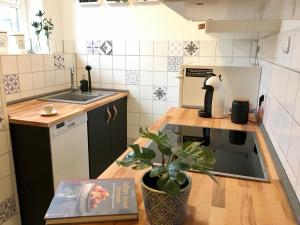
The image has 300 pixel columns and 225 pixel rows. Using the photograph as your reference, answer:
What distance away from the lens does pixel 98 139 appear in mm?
2260

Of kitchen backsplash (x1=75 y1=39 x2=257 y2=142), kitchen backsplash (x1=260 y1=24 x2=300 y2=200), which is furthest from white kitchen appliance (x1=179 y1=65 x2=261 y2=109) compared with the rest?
kitchen backsplash (x1=260 y1=24 x2=300 y2=200)

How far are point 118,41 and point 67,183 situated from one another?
2019 mm

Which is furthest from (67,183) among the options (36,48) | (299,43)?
(36,48)

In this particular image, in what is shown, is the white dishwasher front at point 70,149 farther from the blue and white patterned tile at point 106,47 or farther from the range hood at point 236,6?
the range hood at point 236,6

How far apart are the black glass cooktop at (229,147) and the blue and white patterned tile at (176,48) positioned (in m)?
1.07

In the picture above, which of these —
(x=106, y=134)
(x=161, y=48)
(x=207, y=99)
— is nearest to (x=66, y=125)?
(x=106, y=134)

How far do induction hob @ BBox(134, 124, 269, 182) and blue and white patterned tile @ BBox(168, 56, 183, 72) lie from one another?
1018 mm

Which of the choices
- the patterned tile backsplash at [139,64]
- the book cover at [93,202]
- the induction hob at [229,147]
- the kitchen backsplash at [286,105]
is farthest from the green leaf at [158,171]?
the patterned tile backsplash at [139,64]

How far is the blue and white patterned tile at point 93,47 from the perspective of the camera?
2.68 m

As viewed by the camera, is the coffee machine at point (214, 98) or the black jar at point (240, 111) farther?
the coffee machine at point (214, 98)

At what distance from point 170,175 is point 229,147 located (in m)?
0.82

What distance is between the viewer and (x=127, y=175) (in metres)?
0.95

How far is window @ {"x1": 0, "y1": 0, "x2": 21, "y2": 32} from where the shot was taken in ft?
7.52

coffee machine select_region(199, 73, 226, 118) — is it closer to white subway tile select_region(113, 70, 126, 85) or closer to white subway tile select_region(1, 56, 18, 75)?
white subway tile select_region(113, 70, 126, 85)
